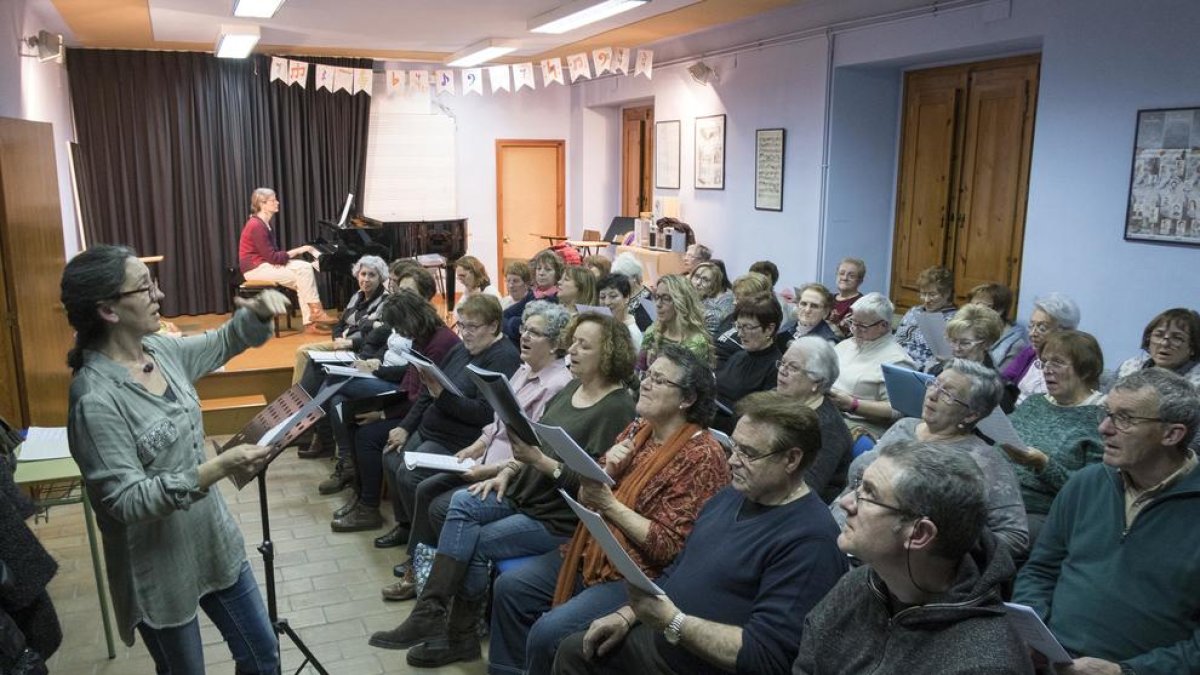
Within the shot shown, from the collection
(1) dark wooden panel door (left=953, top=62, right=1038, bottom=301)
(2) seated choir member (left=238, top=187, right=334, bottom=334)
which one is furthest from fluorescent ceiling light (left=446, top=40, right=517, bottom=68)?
(1) dark wooden panel door (left=953, top=62, right=1038, bottom=301)

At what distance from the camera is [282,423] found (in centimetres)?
210

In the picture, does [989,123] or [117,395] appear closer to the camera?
[117,395]

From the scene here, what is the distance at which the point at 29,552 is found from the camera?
69.0 inches

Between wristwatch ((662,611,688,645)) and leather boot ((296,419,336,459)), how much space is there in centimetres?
388

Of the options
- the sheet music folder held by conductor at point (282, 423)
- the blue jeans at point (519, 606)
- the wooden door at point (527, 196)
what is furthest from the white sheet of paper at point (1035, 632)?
the wooden door at point (527, 196)

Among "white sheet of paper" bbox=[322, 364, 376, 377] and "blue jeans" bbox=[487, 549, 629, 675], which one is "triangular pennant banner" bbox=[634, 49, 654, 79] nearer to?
"white sheet of paper" bbox=[322, 364, 376, 377]

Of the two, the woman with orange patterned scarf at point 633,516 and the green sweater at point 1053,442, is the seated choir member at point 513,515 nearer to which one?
the woman with orange patterned scarf at point 633,516

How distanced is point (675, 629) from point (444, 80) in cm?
876

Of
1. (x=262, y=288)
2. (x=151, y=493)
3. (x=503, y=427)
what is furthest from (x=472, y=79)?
(x=151, y=493)

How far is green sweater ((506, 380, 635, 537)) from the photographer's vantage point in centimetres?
290

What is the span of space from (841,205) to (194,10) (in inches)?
205

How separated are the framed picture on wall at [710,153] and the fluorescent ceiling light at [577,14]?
66.8 inches

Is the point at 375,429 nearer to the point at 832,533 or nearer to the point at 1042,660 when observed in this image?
the point at 832,533

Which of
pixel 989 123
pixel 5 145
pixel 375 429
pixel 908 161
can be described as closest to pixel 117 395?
pixel 375 429
